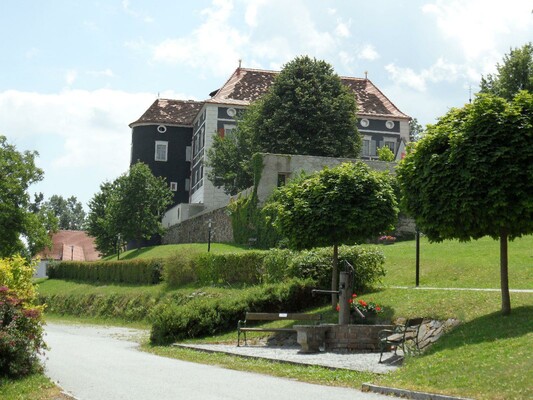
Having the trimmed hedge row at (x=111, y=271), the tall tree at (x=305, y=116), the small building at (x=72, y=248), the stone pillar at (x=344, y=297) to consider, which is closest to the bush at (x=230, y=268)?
the trimmed hedge row at (x=111, y=271)

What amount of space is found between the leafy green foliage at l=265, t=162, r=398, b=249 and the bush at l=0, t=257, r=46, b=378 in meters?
9.84

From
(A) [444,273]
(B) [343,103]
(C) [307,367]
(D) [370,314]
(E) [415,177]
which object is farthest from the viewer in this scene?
(B) [343,103]

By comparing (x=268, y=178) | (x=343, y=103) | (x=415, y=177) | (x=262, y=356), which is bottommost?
(x=262, y=356)

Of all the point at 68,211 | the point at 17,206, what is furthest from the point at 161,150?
the point at 68,211

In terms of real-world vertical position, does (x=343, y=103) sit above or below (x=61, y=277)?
above

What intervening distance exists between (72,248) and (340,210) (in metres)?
88.5

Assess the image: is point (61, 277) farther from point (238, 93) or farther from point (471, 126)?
point (471, 126)

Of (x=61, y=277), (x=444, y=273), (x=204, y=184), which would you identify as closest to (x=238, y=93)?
(x=204, y=184)

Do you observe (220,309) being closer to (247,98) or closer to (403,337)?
(403,337)

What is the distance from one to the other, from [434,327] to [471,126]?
15.9ft

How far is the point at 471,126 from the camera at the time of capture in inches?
723

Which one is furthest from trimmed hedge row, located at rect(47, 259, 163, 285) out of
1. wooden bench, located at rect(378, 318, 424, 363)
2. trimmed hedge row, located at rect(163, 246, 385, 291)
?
wooden bench, located at rect(378, 318, 424, 363)

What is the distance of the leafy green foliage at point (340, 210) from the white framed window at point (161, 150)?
5547 centimetres

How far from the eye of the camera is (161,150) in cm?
8006
